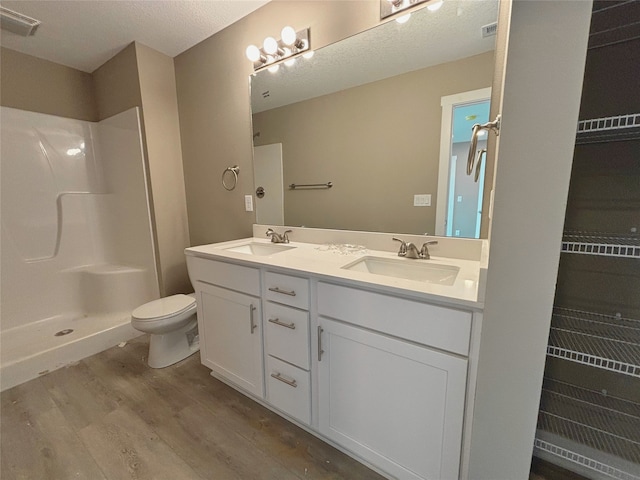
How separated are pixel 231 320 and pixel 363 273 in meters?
0.83

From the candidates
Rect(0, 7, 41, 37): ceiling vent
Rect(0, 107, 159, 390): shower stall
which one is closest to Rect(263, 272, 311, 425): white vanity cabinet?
Rect(0, 107, 159, 390): shower stall

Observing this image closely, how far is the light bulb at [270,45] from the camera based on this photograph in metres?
1.56

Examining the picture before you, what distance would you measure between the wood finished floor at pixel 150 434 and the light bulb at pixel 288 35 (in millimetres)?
2058

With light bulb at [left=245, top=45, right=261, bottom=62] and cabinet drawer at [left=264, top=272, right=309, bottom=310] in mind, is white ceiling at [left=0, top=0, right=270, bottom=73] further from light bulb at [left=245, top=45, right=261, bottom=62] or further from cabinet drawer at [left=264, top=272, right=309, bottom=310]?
cabinet drawer at [left=264, top=272, right=309, bottom=310]

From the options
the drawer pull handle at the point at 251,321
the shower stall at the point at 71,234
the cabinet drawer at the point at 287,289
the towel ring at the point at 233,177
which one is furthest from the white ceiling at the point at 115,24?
the drawer pull handle at the point at 251,321

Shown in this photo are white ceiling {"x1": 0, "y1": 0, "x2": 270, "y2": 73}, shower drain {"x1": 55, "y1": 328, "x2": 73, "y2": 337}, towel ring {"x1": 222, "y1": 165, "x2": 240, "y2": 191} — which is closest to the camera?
white ceiling {"x1": 0, "y1": 0, "x2": 270, "y2": 73}

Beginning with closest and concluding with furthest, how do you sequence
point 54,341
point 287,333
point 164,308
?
point 287,333 < point 164,308 < point 54,341

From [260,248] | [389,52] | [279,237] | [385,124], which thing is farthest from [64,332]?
[389,52]

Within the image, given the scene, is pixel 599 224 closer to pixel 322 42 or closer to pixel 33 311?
pixel 322 42

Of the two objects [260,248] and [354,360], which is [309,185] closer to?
[260,248]

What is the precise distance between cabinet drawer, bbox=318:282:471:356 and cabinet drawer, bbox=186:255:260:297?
15.4 inches

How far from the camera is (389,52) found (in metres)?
1.31

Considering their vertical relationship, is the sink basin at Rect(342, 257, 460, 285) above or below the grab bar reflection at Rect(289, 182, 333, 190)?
below

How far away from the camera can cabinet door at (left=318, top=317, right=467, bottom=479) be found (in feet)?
2.83
